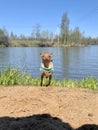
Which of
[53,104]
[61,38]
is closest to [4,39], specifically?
[61,38]

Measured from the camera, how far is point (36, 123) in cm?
473

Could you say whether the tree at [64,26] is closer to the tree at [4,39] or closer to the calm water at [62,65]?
the tree at [4,39]

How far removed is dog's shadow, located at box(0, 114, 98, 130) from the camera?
4612mm

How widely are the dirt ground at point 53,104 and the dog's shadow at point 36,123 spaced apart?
142 mm

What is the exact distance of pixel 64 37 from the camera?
419 feet

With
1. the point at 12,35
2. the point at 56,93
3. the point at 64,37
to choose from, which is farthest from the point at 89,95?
the point at 12,35

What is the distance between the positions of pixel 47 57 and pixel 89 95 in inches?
63.0

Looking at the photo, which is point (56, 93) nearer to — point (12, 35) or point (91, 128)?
point (91, 128)

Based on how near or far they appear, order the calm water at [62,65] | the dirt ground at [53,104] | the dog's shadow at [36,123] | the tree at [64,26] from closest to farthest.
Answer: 1. the dog's shadow at [36,123]
2. the dirt ground at [53,104]
3. the calm water at [62,65]
4. the tree at [64,26]

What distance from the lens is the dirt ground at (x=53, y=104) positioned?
5285mm

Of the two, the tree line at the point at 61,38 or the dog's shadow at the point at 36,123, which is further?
the tree line at the point at 61,38

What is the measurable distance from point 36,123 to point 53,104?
1.10 meters

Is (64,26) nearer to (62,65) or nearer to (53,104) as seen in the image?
(62,65)

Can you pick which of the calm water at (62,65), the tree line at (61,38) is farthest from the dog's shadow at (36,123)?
the tree line at (61,38)
